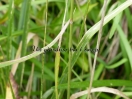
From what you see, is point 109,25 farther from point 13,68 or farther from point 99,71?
point 13,68

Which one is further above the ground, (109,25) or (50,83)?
(109,25)

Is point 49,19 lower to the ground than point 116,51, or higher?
higher

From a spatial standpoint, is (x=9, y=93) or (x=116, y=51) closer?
(x=9, y=93)

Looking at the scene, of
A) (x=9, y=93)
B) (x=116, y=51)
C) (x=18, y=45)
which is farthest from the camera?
(x=116, y=51)

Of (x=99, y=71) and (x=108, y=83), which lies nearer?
(x=108, y=83)

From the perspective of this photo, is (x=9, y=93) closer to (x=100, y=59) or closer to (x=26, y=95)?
(x=26, y=95)

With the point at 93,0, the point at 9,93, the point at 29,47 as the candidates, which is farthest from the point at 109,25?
the point at 9,93

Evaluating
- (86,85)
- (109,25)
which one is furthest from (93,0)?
(86,85)

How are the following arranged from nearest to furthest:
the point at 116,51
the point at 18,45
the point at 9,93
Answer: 1. the point at 9,93
2. the point at 18,45
3. the point at 116,51
